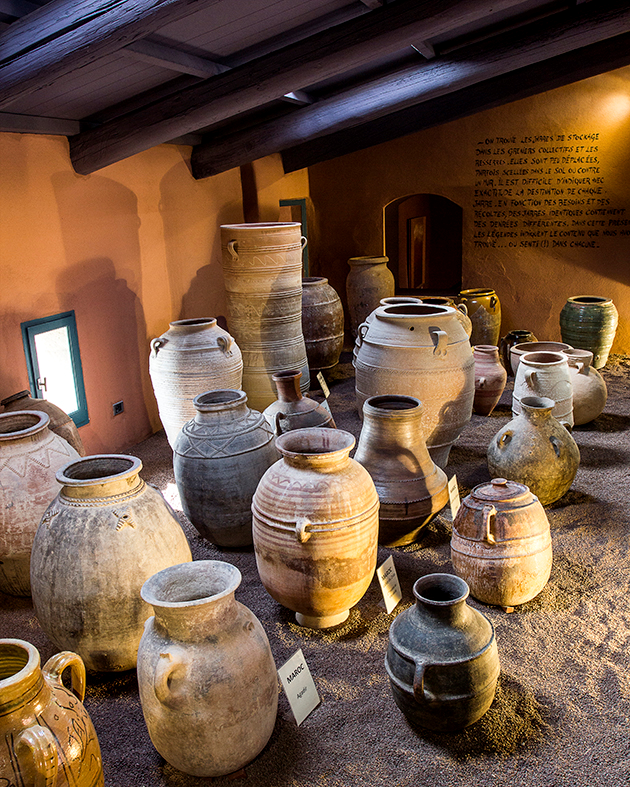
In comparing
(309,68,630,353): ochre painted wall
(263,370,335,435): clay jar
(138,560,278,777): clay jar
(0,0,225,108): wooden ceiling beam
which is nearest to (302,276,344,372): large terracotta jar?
(309,68,630,353): ochre painted wall

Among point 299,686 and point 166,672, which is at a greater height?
point 166,672

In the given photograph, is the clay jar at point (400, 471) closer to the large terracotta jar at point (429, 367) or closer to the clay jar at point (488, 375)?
Result: the large terracotta jar at point (429, 367)

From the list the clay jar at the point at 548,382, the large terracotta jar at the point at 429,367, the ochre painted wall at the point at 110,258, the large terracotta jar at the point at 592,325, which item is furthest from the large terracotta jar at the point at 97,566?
the large terracotta jar at the point at 592,325

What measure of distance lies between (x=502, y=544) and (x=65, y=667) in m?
2.10

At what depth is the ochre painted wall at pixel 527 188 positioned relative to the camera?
784 cm

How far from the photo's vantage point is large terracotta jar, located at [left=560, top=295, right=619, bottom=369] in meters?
7.32

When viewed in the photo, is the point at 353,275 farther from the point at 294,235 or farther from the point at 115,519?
the point at 115,519

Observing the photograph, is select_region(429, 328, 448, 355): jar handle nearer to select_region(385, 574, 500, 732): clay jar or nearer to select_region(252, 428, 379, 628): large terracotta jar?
select_region(252, 428, 379, 628): large terracotta jar

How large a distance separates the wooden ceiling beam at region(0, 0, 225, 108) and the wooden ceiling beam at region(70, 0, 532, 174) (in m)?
1.39

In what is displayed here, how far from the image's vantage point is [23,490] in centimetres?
347

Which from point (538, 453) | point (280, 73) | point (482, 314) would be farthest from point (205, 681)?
point (482, 314)

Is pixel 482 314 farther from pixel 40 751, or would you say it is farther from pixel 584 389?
pixel 40 751

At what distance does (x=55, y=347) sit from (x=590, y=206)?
6401 mm

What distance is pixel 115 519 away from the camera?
2.83 m
